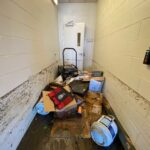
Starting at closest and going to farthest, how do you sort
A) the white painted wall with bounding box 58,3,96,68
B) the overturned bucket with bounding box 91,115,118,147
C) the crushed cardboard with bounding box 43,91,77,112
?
the overturned bucket with bounding box 91,115,118,147 → the crushed cardboard with bounding box 43,91,77,112 → the white painted wall with bounding box 58,3,96,68

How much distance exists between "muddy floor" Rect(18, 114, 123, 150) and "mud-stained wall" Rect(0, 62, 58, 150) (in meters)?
0.12

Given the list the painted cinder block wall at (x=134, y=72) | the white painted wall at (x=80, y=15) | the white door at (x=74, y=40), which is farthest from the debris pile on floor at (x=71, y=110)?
the white painted wall at (x=80, y=15)

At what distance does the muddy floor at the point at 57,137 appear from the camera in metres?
1.36

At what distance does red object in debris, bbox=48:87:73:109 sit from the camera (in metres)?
1.80

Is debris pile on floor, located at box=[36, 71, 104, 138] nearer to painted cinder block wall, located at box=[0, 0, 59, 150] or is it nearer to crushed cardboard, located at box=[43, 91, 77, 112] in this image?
crushed cardboard, located at box=[43, 91, 77, 112]

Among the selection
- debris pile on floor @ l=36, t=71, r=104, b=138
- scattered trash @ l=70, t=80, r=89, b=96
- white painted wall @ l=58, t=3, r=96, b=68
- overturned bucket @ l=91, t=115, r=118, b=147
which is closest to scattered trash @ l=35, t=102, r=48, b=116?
debris pile on floor @ l=36, t=71, r=104, b=138

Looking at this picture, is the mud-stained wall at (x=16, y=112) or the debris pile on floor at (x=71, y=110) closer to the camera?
the mud-stained wall at (x=16, y=112)

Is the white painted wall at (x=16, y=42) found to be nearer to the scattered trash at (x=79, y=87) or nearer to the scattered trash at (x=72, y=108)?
the scattered trash at (x=72, y=108)

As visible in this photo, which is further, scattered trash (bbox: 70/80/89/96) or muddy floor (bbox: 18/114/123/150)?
scattered trash (bbox: 70/80/89/96)

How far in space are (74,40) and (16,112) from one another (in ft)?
10.6

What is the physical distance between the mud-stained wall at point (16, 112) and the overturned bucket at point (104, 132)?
950 millimetres

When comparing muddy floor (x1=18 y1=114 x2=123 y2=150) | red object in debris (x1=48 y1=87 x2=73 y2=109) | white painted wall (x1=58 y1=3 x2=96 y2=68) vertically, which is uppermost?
white painted wall (x1=58 y1=3 x2=96 y2=68)

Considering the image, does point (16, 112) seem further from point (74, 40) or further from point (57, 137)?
point (74, 40)

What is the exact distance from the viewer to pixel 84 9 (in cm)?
377
